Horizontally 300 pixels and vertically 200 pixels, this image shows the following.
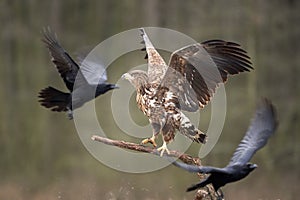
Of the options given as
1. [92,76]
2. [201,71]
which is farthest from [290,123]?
[201,71]

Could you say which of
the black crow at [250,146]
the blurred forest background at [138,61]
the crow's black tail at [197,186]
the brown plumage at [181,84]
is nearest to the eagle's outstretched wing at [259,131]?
the black crow at [250,146]

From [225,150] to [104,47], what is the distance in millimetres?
1664

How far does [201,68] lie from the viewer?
478 cm

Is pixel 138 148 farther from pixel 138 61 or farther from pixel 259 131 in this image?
pixel 138 61

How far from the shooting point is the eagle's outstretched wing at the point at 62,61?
548 cm

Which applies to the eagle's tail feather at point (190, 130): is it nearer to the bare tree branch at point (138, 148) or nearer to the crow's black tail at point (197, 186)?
the bare tree branch at point (138, 148)

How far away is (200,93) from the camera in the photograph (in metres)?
4.88

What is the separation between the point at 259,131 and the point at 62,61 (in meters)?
1.66

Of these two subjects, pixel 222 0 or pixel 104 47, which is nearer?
pixel 104 47

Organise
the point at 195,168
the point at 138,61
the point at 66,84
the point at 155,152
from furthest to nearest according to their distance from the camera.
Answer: the point at 138,61, the point at 66,84, the point at 155,152, the point at 195,168

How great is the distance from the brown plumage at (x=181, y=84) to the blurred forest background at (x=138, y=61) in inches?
130

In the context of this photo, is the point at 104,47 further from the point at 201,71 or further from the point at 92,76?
the point at 201,71

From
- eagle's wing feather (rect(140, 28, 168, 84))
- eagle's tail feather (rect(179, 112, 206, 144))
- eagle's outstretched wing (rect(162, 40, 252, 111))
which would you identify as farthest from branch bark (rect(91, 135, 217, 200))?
eagle's wing feather (rect(140, 28, 168, 84))

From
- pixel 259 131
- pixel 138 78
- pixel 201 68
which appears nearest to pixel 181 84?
pixel 201 68
